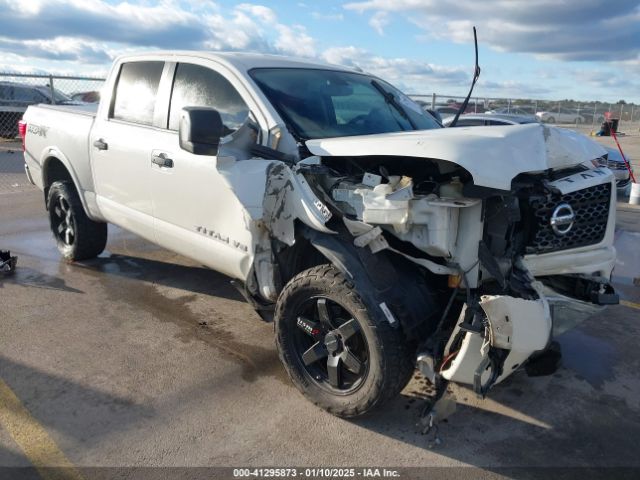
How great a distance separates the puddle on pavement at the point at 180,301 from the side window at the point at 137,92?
4.99 ft

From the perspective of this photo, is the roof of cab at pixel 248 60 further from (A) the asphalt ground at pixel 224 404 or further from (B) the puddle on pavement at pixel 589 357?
(B) the puddle on pavement at pixel 589 357

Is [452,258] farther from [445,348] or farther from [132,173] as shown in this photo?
[132,173]

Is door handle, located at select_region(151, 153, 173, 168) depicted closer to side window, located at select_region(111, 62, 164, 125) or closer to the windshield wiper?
side window, located at select_region(111, 62, 164, 125)

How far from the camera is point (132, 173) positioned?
171 inches

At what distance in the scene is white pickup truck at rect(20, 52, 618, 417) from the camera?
2682 mm

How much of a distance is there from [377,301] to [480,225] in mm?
640

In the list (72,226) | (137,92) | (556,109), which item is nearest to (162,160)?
(137,92)

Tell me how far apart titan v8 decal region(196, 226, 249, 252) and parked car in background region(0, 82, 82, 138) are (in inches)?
553

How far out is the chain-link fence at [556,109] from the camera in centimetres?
2264

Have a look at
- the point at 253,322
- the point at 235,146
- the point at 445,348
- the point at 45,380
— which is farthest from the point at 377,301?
the point at 45,380

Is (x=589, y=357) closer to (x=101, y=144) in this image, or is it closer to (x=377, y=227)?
(x=377, y=227)

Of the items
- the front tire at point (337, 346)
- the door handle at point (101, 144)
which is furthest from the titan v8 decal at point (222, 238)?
the door handle at point (101, 144)

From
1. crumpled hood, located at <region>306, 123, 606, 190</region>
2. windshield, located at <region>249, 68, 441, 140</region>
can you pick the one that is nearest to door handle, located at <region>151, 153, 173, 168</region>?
windshield, located at <region>249, 68, 441, 140</region>

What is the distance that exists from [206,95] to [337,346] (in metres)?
2.03
